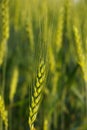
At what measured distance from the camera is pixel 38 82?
79 centimetres

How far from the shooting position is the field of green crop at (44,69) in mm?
828

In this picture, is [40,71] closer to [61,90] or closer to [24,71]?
[61,90]

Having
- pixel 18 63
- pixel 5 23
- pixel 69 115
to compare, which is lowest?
pixel 69 115

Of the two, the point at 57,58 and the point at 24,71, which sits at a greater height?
the point at 57,58

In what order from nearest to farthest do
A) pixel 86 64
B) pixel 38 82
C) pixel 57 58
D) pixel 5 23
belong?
pixel 38 82
pixel 5 23
pixel 86 64
pixel 57 58

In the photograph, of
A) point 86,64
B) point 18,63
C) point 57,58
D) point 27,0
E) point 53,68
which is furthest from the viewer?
point 18,63

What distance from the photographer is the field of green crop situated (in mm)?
828

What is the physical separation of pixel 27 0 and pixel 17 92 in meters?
0.54

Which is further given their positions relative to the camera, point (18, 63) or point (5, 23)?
point (18, 63)

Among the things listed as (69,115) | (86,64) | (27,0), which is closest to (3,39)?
(86,64)

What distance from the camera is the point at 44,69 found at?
799 millimetres

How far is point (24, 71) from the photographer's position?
237cm

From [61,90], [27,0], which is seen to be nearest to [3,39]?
[61,90]

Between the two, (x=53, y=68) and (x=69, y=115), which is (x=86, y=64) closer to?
(x=53, y=68)
